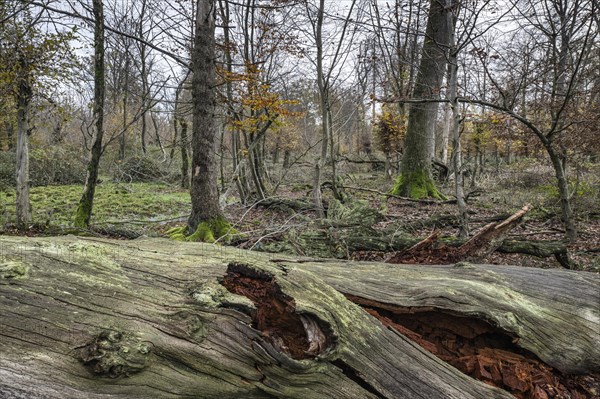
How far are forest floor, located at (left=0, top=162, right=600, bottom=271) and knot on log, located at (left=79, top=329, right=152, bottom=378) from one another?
254 cm

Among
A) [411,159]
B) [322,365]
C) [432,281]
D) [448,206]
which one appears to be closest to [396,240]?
[432,281]

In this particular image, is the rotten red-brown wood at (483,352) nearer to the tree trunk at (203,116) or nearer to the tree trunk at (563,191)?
the tree trunk at (563,191)

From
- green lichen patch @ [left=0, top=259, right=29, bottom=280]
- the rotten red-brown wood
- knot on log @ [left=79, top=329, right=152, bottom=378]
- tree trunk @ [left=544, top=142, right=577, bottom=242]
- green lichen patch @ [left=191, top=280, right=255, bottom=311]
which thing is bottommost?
the rotten red-brown wood

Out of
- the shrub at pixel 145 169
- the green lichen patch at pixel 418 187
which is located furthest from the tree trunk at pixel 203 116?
the shrub at pixel 145 169

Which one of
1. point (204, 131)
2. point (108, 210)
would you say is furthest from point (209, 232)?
point (108, 210)

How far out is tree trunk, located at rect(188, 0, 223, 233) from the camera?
5.53 metres

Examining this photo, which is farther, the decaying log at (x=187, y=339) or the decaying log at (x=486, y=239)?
the decaying log at (x=486, y=239)

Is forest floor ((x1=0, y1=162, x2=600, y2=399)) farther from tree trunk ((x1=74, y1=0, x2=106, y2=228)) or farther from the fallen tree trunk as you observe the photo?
tree trunk ((x1=74, y1=0, x2=106, y2=228))

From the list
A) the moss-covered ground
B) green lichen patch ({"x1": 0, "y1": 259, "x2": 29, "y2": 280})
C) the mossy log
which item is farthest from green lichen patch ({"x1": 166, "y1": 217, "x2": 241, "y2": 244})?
green lichen patch ({"x1": 0, "y1": 259, "x2": 29, "y2": 280})

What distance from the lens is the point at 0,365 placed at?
4.30 ft

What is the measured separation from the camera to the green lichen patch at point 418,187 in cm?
982

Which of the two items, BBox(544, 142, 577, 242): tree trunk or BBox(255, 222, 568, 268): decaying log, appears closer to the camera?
BBox(255, 222, 568, 268): decaying log

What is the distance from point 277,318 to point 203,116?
4.63 metres

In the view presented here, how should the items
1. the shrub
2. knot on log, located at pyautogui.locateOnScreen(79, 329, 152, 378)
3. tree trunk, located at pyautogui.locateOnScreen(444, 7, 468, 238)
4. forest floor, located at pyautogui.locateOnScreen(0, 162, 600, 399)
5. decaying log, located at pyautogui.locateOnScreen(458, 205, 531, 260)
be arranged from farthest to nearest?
the shrub, tree trunk, located at pyautogui.locateOnScreen(444, 7, 468, 238), decaying log, located at pyautogui.locateOnScreen(458, 205, 531, 260), forest floor, located at pyautogui.locateOnScreen(0, 162, 600, 399), knot on log, located at pyautogui.locateOnScreen(79, 329, 152, 378)
